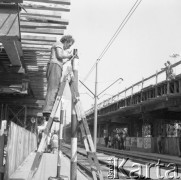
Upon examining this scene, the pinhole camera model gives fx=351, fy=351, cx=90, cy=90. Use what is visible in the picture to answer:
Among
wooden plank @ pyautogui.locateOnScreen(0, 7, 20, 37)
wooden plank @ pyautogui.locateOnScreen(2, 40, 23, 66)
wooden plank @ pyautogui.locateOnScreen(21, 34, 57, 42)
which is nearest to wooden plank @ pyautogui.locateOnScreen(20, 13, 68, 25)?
wooden plank @ pyautogui.locateOnScreen(2, 40, 23, 66)

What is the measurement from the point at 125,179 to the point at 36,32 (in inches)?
216

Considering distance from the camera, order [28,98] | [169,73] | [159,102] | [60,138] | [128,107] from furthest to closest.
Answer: [128,107], [159,102], [169,73], [28,98], [60,138]

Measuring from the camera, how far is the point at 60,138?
7277mm

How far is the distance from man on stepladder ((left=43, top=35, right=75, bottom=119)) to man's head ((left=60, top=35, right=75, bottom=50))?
0.02 meters

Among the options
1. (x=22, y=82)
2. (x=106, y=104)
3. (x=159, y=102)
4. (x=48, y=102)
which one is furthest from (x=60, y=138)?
(x=106, y=104)

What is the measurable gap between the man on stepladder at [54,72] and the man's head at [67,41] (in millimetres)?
19

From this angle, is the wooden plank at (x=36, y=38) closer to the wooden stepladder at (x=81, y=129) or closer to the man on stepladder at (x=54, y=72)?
the man on stepladder at (x=54, y=72)

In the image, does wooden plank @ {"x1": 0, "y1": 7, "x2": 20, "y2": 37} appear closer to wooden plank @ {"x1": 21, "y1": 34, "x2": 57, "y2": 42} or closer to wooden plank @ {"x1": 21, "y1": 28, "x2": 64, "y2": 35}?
wooden plank @ {"x1": 21, "y1": 28, "x2": 64, "y2": 35}

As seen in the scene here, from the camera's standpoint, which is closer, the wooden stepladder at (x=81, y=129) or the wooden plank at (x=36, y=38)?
the wooden stepladder at (x=81, y=129)

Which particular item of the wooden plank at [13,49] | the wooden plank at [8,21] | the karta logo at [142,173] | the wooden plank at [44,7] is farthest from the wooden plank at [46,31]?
the karta logo at [142,173]

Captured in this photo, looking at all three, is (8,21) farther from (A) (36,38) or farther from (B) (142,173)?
(B) (142,173)

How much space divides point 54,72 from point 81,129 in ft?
3.35

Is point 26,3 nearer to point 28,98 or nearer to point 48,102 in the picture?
point 48,102

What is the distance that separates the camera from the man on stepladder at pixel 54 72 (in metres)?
5.40
